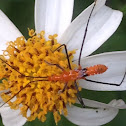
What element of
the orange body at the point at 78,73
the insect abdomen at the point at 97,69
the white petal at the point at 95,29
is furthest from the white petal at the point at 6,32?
the insect abdomen at the point at 97,69

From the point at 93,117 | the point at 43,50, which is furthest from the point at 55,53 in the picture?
the point at 93,117

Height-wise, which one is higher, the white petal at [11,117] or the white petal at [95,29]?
the white petal at [95,29]

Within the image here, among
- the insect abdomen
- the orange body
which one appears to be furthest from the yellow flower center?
the insect abdomen

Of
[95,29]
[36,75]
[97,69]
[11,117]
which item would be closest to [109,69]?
[97,69]

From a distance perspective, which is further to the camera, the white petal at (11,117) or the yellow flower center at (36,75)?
the white petal at (11,117)

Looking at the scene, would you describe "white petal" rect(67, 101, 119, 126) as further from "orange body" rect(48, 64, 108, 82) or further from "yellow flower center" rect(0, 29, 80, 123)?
"orange body" rect(48, 64, 108, 82)

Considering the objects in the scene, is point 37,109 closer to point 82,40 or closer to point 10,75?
point 10,75

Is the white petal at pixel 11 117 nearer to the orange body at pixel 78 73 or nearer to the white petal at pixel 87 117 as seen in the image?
the white petal at pixel 87 117
